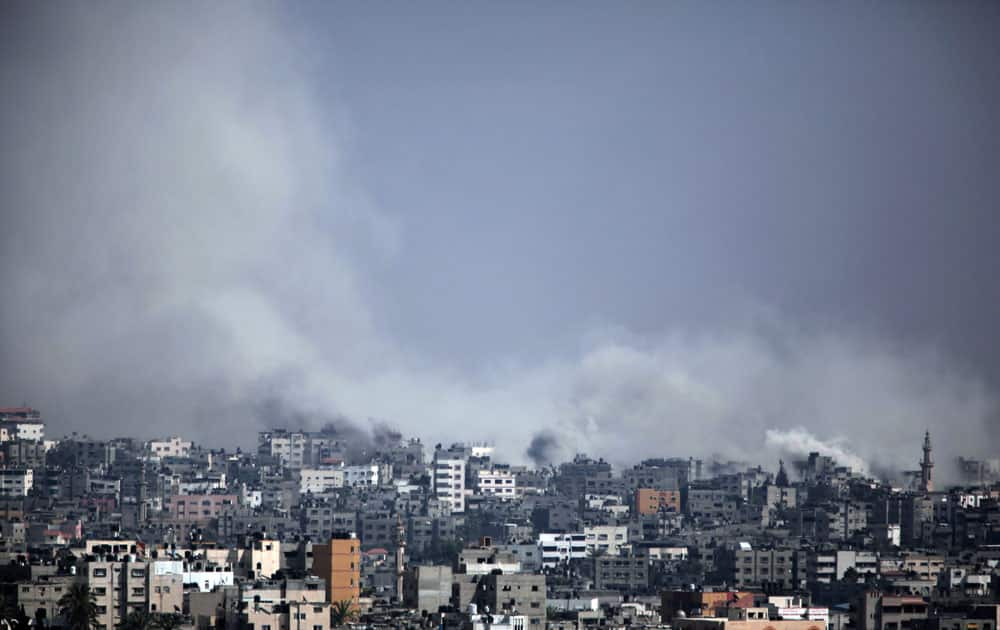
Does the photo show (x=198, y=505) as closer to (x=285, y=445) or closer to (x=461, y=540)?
(x=461, y=540)

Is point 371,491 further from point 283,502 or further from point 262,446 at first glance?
point 262,446

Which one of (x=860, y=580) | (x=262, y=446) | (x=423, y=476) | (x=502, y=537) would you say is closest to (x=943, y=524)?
(x=502, y=537)

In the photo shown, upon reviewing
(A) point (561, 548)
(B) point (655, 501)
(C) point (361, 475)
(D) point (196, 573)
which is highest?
(C) point (361, 475)

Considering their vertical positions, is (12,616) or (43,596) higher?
(43,596)

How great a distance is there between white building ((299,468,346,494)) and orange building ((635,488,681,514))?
15.1 meters

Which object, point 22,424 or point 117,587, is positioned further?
point 22,424

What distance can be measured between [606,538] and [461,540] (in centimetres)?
584

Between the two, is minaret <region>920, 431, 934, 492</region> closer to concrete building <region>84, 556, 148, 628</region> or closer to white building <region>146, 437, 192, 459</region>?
white building <region>146, 437, 192, 459</region>

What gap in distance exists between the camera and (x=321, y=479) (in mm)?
133500

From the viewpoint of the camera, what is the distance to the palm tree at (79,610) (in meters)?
51.9

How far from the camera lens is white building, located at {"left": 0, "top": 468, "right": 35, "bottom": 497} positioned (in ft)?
378

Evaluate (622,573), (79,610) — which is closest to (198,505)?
(622,573)

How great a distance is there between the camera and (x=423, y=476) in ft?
442

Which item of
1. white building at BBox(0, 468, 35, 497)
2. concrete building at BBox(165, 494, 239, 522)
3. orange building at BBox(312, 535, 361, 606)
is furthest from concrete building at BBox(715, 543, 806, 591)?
white building at BBox(0, 468, 35, 497)
